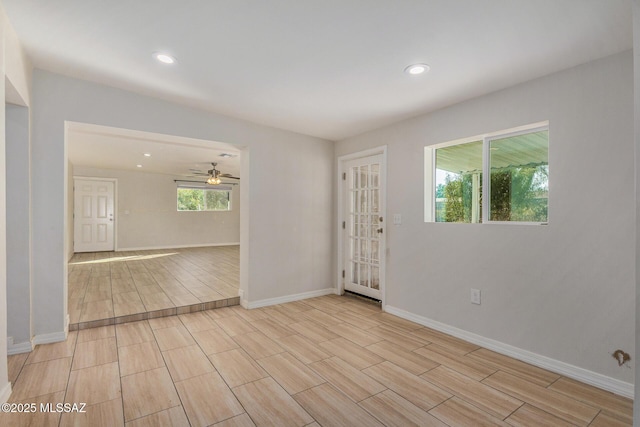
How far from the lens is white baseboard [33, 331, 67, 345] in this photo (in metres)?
2.57

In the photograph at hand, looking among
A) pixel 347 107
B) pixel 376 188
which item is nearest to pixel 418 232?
pixel 376 188

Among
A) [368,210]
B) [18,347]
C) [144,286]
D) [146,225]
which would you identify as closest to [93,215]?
[146,225]

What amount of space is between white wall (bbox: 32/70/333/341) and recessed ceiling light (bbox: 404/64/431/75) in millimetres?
2061

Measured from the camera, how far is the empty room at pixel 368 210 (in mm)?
1782

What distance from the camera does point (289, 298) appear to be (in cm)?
405

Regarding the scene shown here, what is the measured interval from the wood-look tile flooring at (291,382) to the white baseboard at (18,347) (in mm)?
60

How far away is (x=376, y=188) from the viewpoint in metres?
3.99

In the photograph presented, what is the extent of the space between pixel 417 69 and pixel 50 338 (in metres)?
3.80

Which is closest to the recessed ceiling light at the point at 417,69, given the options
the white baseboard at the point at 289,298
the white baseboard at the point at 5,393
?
the white baseboard at the point at 289,298

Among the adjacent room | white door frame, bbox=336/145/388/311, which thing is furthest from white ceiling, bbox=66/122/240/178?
white door frame, bbox=336/145/388/311

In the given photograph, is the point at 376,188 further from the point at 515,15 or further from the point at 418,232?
the point at 515,15

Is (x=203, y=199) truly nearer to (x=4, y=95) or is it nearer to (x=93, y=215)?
(x=93, y=215)

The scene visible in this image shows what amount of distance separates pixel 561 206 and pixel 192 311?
376 centimetres

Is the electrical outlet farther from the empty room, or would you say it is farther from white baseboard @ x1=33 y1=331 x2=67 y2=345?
white baseboard @ x1=33 y1=331 x2=67 y2=345
